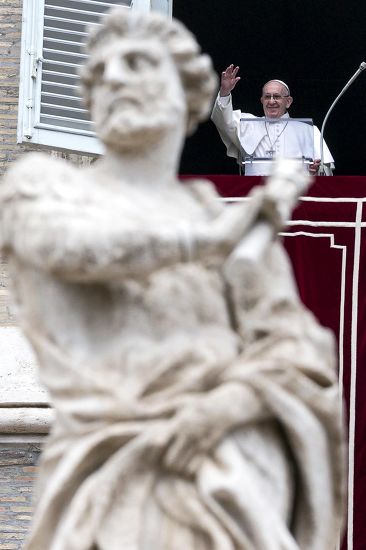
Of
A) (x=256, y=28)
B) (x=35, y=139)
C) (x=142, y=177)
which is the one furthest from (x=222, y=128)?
(x=142, y=177)

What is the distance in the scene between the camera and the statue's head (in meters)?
7.38

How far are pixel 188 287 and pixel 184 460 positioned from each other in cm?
51

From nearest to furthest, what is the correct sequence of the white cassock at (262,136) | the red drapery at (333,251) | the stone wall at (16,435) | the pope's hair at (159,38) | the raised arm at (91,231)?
the raised arm at (91,231) < the pope's hair at (159,38) < the stone wall at (16,435) < the red drapery at (333,251) < the white cassock at (262,136)

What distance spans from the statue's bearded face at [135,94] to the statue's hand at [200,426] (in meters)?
0.79

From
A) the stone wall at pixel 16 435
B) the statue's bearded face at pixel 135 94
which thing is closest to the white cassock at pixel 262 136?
the stone wall at pixel 16 435

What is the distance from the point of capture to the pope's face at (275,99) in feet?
54.1

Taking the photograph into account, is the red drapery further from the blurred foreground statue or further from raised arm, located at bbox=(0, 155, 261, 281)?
raised arm, located at bbox=(0, 155, 261, 281)

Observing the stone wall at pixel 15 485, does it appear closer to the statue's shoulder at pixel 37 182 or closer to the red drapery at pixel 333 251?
the red drapery at pixel 333 251

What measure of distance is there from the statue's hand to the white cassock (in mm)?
9149

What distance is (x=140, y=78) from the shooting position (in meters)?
7.41

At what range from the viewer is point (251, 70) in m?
20.3

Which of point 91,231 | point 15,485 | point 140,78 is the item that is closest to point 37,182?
point 91,231

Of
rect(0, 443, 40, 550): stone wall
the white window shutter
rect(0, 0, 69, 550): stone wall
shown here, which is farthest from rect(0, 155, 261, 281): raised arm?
the white window shutter

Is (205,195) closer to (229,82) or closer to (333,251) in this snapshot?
(333,251)
